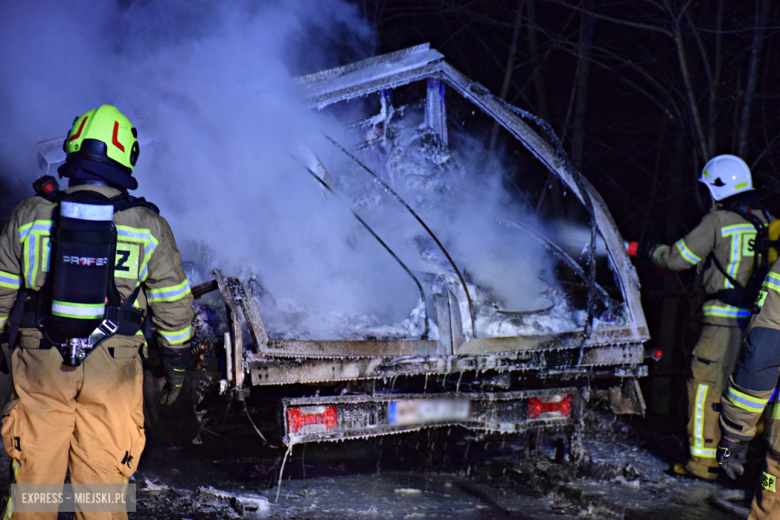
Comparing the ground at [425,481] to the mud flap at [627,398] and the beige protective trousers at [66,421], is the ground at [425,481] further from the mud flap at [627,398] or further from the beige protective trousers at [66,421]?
the beige protective trousers at [66,421]

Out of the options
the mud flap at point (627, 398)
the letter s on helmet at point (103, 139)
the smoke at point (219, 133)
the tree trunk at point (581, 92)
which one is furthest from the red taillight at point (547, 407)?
the tree trunk at point (581, 92)

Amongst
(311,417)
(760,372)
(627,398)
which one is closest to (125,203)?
(311,417)

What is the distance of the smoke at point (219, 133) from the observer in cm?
425

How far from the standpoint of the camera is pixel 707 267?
436 centimetres

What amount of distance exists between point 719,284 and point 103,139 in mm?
3844

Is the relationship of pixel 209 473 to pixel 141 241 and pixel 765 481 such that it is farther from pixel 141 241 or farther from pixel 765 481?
pixel 765 481

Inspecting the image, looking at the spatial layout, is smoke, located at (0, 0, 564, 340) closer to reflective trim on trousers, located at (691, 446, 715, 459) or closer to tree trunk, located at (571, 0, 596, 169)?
reflective trim on trousers, located at (691, 446, 715, 459)

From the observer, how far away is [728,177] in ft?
14.0

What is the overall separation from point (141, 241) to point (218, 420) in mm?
1361

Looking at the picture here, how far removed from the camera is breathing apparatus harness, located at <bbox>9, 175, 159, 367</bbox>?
7.39 feet

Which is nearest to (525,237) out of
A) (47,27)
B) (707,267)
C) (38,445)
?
(707,267)

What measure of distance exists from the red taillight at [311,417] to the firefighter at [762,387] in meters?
1.82

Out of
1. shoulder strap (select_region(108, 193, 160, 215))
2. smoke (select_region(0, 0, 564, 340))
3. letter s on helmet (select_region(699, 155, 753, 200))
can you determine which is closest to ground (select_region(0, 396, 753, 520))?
smoke (select_region(0, 0, 564, 340))

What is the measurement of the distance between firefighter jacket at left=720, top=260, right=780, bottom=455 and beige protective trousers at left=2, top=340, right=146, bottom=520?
7.91 ft
